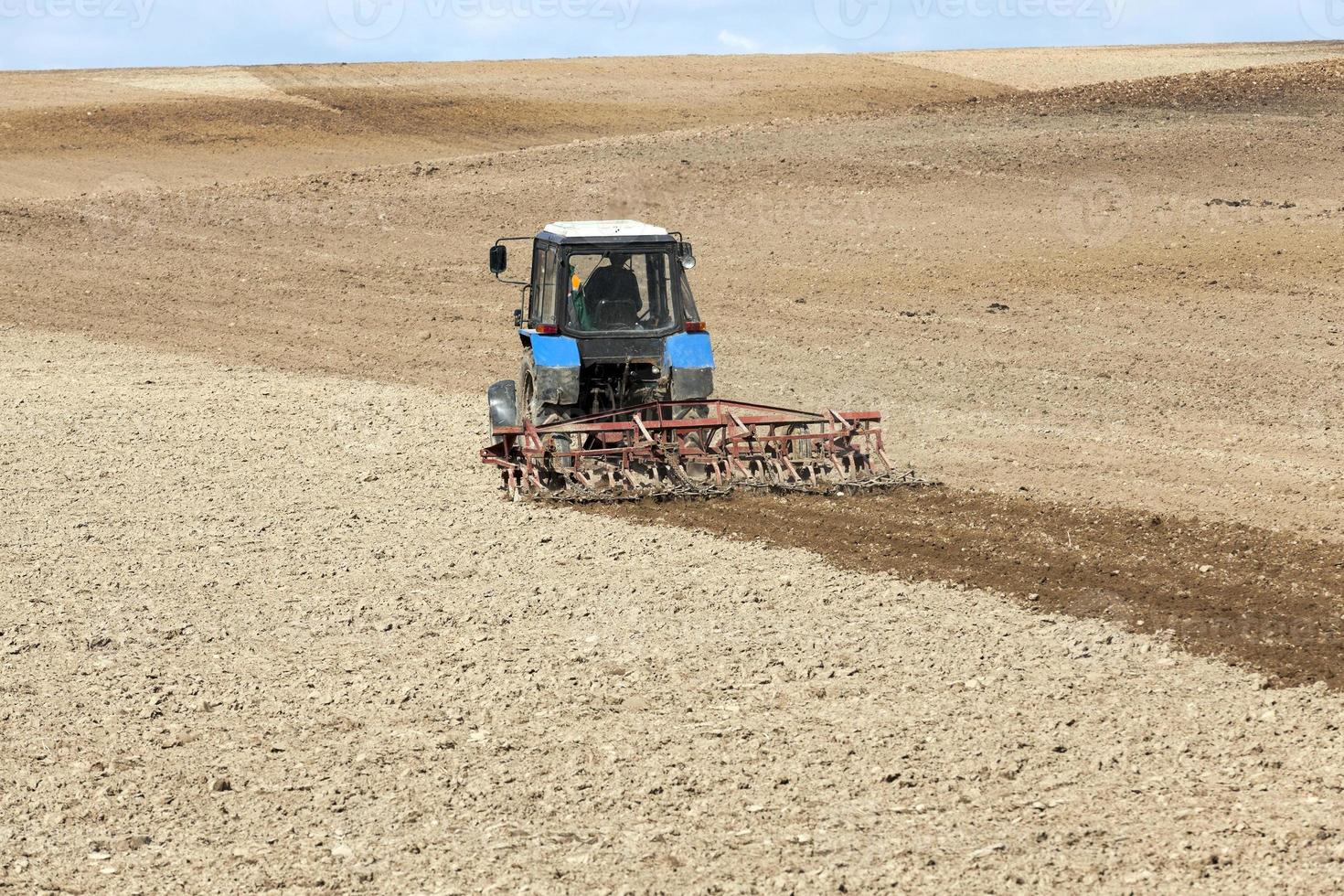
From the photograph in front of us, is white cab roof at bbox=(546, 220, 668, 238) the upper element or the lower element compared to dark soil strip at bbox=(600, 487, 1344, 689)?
upper

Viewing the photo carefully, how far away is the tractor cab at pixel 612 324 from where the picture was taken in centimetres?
1120

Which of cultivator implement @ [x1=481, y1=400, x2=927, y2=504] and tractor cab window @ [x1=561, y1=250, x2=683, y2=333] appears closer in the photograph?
cultivator implement @ [x1=481, y1=400, x2=927, y2=504]

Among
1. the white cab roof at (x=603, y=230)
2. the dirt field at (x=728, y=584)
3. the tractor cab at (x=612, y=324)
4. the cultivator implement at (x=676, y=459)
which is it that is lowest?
the dirt field at (x=728, y=584)

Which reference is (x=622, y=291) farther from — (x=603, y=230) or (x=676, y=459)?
(x=676, y=459)

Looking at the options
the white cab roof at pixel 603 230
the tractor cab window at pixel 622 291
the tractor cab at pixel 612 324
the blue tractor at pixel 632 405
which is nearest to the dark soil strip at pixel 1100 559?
the blue tractor at pixel 632 405

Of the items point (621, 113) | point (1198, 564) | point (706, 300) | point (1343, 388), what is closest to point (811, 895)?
point (1198, 564)

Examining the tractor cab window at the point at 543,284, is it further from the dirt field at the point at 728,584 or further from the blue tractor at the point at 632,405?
the dirt field at the point at 728,584

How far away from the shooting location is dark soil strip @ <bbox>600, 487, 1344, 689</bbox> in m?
7.77

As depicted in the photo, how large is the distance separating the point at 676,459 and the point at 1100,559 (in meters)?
3.13

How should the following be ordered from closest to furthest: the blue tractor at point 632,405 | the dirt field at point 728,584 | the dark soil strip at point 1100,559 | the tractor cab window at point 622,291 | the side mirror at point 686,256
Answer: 1. the dirt field at point 728,584
2. the dark soil strip at point 1100,559
3. the blue tractor at point 632,405
4. the tractor cab window at point 622,291
5. the side mirror at point 686,256

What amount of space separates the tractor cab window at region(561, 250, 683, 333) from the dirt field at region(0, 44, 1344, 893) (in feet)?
4.98

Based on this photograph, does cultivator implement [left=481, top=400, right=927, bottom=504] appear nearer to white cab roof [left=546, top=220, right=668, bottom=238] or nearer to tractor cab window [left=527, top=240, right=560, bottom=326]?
tractor cab window [left=527, top=240, right=560, bottom=326]

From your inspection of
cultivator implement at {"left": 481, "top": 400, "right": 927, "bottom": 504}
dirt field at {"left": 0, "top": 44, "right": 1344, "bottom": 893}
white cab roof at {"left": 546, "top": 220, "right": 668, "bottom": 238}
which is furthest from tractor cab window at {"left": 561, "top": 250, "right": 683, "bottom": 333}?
dirt field at {"left": 0, "top": 44, "right": 1344, "bottom": 893}

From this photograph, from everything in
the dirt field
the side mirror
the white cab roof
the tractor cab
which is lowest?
the dirt field
